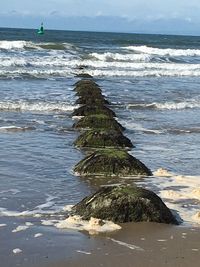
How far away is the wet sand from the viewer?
15.8ft

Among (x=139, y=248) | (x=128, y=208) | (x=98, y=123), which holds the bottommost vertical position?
(x=98, y=123)

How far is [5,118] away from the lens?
46.6 feet

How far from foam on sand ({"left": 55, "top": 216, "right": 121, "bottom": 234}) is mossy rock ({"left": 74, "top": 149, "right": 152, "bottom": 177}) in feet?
7.46

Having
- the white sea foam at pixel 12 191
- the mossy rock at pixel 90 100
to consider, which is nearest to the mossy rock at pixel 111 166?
the white sea foam at pixel 12 191

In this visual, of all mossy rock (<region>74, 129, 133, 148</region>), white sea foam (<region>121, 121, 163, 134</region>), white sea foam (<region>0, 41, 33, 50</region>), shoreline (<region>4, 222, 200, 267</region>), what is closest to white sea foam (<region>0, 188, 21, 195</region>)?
shoreline (<region>4, 222, 200, 267</region>)

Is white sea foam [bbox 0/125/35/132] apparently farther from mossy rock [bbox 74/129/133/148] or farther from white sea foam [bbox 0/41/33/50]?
white sea foam [bbox 0/41/33/50]

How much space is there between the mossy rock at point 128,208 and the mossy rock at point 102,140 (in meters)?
4.38

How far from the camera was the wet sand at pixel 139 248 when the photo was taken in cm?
483

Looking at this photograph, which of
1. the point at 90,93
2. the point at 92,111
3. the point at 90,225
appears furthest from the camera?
the point at 90,93

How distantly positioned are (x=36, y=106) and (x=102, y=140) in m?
→ 6.36

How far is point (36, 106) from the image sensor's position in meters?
16.6

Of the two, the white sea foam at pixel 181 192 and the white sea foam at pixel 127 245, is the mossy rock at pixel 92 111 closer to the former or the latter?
the white sea foam at pixel 181 192

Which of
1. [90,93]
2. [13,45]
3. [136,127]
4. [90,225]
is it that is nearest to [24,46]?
[13,45]

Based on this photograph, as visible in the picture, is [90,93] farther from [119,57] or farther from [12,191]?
[119,57]
